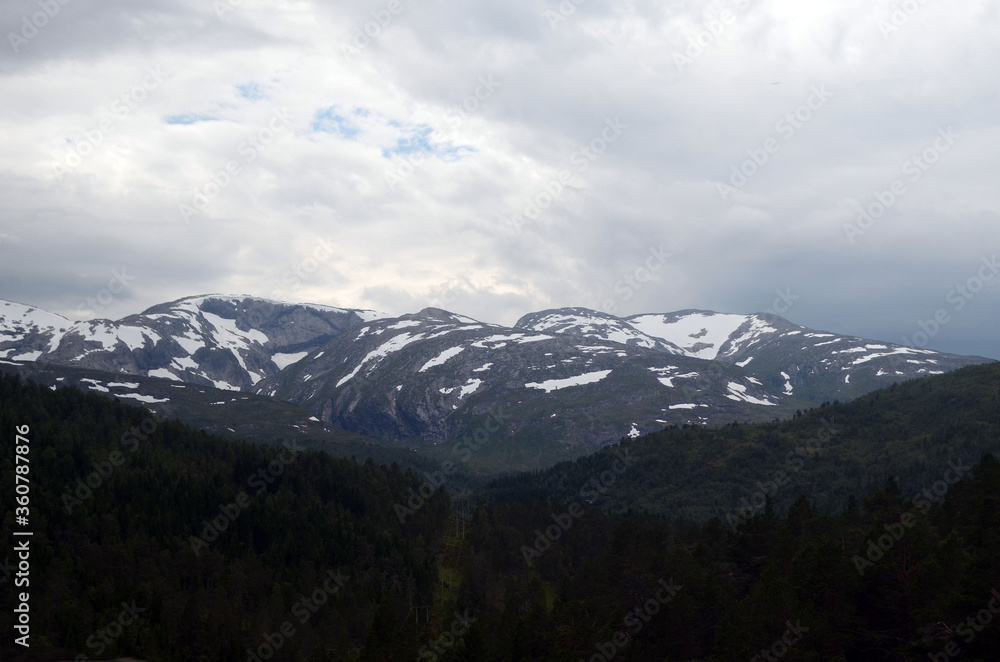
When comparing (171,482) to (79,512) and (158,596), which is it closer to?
(79,512)

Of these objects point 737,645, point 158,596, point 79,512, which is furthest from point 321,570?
point 737,645

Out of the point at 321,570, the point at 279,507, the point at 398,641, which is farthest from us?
the point at 279,507

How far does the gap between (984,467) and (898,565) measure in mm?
19203

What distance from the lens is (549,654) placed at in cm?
7406

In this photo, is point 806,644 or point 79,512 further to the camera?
point 79,512

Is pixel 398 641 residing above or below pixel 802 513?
below

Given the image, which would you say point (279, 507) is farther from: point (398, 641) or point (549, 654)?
point (549, 654)

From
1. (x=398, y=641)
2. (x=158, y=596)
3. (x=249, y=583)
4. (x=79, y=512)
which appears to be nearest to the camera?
(x=398, y=641)

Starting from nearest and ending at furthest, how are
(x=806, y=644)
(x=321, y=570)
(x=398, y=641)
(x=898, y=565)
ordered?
1. (x=806, y=644)
2. (x=898, y=565)
3. (x=398, y=641)
4. (x=321, y=570)

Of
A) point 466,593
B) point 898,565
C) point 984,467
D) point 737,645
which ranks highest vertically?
point 984,467

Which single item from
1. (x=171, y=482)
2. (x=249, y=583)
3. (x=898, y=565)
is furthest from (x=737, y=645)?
(x=171, y=482)

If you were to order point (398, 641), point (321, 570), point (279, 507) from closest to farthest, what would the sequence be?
1. point (398, 641)
2. point (321, 570)
3. point (279, 507)

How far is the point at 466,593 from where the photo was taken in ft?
495

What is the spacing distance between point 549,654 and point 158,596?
244 ft
